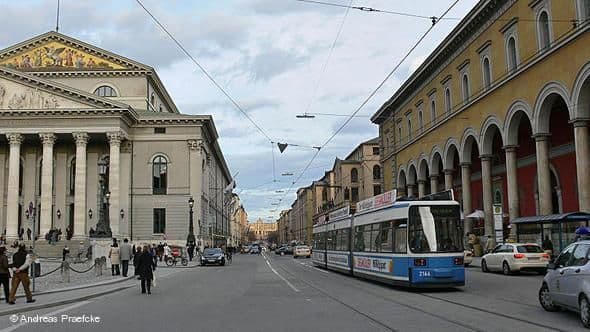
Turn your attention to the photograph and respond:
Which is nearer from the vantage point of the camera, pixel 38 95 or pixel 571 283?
pixel 571 283

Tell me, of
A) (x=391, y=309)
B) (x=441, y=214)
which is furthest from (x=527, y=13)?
(x=391, y=309)

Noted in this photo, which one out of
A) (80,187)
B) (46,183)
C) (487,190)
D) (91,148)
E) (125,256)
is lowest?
(125,256)

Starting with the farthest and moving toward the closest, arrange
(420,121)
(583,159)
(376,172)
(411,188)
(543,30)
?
(376,172) → (411,188) → (420,121) → (543,30) → (583,159)

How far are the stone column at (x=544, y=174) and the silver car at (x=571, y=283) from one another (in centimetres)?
2026

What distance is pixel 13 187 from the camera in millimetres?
62562

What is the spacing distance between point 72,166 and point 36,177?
12.7 feet

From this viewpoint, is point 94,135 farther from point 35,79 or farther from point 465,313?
point 465,313

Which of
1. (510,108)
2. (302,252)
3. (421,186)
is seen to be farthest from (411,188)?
(510,108)

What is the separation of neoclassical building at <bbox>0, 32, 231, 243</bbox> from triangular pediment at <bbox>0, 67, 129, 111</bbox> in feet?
0.33

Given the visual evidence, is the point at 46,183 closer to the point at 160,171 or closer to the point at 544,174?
the point at 160,171

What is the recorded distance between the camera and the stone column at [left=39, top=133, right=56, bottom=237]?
62.1 m

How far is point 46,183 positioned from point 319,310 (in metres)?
54.4

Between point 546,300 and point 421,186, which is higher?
point 421,186

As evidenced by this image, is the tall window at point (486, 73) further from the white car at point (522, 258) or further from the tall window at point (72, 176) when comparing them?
the tall window at point (72, 176)
